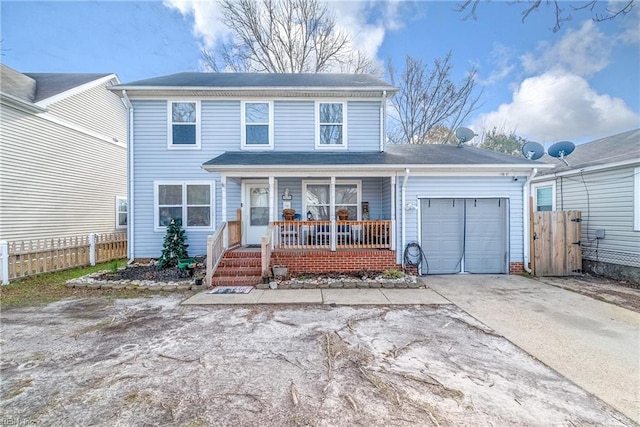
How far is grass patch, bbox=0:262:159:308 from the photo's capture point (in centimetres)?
554

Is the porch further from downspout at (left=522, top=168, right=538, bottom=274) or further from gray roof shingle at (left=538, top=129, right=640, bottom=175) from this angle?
gray roof shingle at (left=538, top=129, right=640, bottom=175)

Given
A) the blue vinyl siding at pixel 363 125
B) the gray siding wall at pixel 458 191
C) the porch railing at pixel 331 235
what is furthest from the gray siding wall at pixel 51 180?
the gray siding wall at pixel 458 191

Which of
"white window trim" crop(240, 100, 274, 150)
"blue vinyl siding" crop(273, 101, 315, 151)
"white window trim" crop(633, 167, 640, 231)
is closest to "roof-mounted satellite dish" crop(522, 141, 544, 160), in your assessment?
"white window trim" crop(633, 167, 640, 231)

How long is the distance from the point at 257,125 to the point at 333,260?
16.8 ft

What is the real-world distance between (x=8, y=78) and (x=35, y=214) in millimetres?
5125

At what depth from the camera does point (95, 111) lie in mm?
11492

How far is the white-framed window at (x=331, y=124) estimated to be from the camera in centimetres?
888

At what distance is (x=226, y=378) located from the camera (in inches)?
113

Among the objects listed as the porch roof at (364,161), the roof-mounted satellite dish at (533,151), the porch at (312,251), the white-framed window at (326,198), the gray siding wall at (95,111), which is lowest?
the porch at (312,251)

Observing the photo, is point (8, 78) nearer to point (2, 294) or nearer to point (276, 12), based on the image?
point (2, 294)

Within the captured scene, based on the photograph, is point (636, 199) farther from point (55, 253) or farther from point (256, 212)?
point (55, 253)

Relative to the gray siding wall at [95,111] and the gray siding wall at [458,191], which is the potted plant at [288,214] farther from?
the gray siding wall at [95,111]

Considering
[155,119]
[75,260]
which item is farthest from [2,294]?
[155,119]

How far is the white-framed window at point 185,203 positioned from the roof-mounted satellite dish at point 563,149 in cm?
1186
